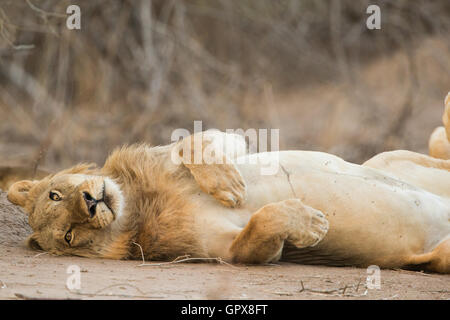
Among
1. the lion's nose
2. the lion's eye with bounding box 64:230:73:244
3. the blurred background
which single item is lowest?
the lion's eye with bounding box 64:230:73:244

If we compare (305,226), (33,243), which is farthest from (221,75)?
(305,226)

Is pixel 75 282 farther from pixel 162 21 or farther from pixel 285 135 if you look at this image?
pixel 162 21

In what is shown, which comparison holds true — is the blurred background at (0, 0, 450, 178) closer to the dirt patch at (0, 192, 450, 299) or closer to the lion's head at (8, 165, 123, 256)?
the lion's head at (8, 165, 123, 256)

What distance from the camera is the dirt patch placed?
248cm

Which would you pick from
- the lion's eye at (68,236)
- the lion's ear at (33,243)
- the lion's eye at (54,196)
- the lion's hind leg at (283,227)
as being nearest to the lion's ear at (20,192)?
the lion's ear at (33,243)

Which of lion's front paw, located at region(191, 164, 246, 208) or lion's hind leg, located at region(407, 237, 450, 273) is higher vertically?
lion's front paw, located at region(191, 164, 246, 208)

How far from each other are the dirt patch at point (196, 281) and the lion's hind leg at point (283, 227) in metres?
0.13

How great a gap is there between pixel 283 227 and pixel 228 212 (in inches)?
14.9

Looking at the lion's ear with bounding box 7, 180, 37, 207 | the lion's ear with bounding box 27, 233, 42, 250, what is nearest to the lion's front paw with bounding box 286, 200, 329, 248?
the lion's ear with bounding box 27, 233, 42, 250

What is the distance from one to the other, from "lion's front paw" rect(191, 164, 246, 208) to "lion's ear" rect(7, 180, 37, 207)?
40.6 inches

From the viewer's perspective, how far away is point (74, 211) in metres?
3.22

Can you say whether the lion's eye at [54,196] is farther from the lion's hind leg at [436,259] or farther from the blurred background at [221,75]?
the blurred background at [221,75]

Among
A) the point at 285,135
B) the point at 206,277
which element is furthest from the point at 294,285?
the point at 285,135

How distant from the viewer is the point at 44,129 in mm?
8758
